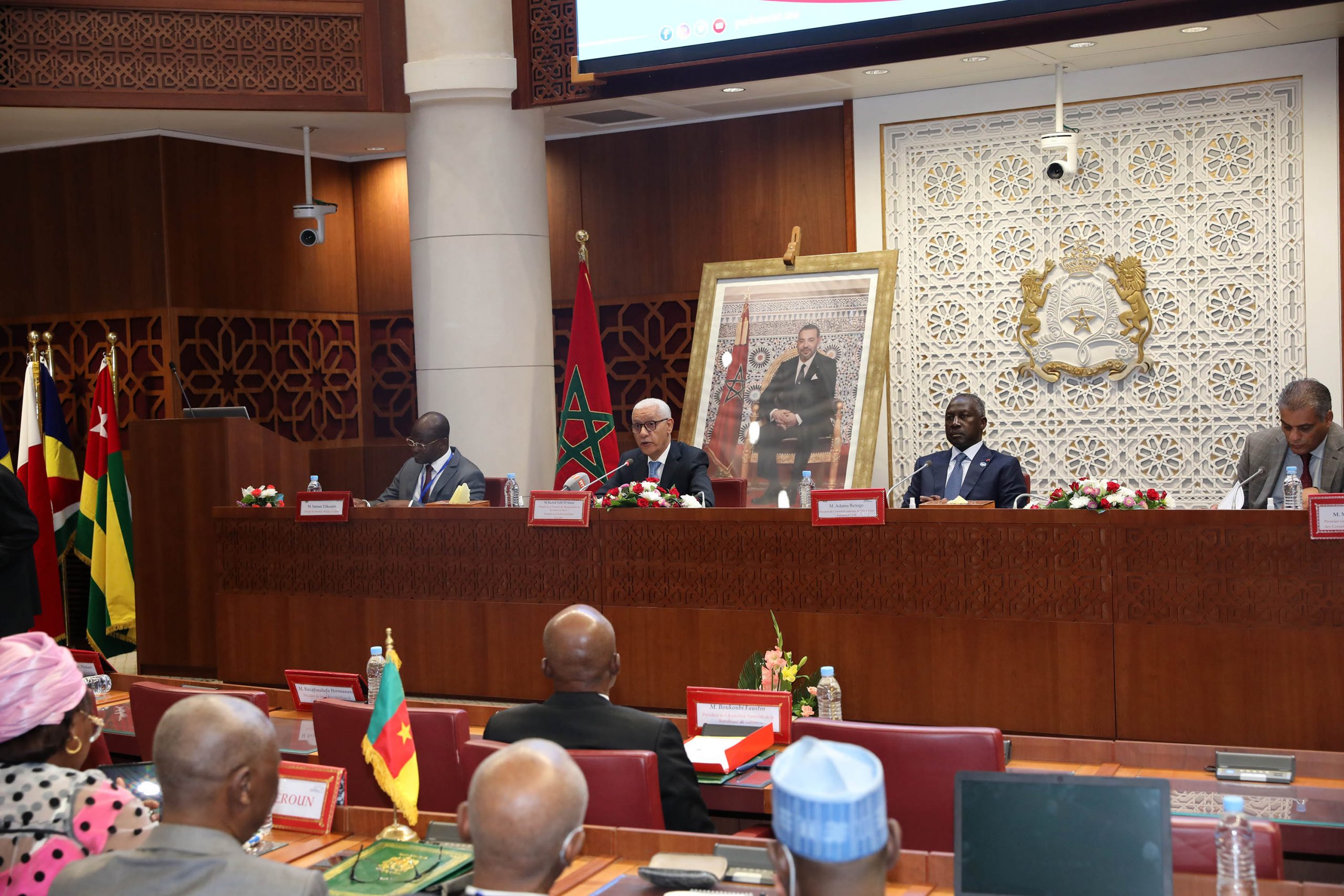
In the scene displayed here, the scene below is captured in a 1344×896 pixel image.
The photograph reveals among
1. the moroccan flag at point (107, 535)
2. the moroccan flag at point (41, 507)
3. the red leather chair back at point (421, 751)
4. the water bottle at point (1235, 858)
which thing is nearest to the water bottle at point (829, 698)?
the red leather chair back at point (421, 751)

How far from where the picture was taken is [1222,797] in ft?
9.50

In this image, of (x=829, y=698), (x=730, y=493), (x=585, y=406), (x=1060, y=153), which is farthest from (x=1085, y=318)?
(x=829, y=698)

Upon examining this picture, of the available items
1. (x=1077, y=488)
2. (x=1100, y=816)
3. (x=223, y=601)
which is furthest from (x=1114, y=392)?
(x=1100, y=816)

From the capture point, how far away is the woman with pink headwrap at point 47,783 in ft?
7.47

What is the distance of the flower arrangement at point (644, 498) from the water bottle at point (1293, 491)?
2.05m

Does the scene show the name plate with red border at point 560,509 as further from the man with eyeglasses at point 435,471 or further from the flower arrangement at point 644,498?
the man with eyeglasses at point 435,471

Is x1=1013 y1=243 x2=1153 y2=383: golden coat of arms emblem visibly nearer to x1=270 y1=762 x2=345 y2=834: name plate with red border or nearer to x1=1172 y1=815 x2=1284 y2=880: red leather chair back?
x1=1172 y1=815 x2=1284 y2=880: red leather chair back

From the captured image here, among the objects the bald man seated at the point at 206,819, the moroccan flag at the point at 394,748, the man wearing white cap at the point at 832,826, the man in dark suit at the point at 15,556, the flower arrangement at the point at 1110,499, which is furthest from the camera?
the man in dark suit at the point at 15,556

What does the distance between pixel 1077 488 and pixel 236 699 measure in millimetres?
2966

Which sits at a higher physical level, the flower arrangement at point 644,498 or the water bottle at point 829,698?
the flower arrangement at point 644,498

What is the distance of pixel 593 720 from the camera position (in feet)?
9.55

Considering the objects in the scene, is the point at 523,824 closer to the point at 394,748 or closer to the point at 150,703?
the point at 394,748

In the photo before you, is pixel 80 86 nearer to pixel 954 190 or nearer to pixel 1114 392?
pixel 954 190

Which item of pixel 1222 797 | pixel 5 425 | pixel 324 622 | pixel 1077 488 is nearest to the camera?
pixel 1222 797
